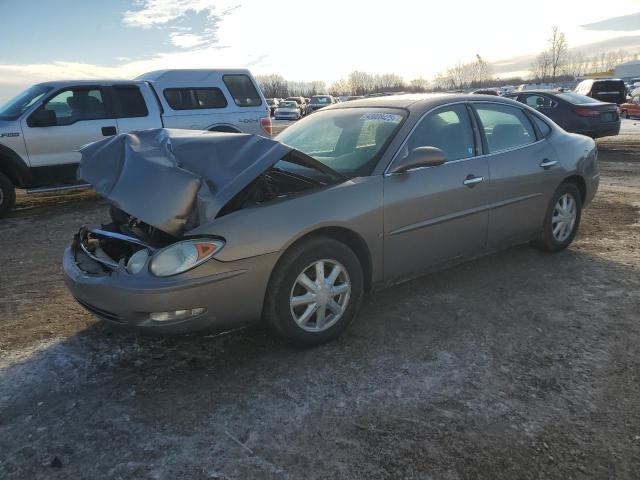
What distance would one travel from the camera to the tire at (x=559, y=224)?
16.2ft

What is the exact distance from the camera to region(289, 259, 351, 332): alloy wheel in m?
3.21

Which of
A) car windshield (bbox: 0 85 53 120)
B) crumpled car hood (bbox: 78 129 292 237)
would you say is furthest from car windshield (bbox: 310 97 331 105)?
crumpled car hood (bbox: 78 129 292 237)

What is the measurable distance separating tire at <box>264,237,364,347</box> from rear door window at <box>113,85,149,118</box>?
643 cm

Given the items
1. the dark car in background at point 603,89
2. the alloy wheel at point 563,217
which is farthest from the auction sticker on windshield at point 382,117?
the dark car in background at point 603,89

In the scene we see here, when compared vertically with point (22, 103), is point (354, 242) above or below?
below

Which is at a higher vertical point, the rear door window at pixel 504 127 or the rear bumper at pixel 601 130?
the rear door window at pixel 504 127

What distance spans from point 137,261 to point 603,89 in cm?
2464

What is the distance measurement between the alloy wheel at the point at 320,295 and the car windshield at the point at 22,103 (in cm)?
642

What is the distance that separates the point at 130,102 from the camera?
335 inches

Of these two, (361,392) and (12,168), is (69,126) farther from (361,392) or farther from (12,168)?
(361,392)

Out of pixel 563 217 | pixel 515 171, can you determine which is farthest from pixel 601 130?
pixel 515 171

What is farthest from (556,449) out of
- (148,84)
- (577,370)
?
(148,84)

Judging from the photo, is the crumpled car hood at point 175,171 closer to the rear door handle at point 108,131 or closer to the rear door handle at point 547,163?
the rear door handle at point 547,163

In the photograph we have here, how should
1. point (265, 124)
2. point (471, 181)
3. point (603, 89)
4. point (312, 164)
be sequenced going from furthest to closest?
point (603, 89)
point (265, 124)
point (471, 181)
point (312, 164)
